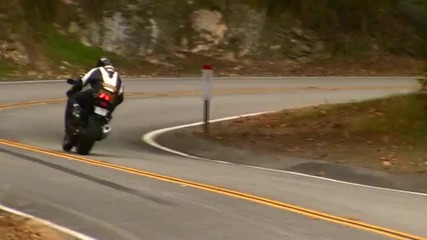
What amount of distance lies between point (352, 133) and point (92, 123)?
16.6 ft

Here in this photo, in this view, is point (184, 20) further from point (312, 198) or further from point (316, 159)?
point (312, 198)

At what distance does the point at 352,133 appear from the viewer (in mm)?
17219

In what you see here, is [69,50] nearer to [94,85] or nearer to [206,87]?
[206,87]

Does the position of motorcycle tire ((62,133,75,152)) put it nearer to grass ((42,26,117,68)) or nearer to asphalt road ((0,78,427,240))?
asphalt road ((0,78,427,240))

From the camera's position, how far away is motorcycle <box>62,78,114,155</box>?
15.1m

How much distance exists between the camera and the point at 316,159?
14656mm

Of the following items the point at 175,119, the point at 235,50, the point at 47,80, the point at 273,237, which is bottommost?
the point at 273,237

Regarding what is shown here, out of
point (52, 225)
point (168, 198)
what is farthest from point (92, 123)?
point (52, 225)

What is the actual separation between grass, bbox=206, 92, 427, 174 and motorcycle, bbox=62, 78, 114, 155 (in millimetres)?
2910

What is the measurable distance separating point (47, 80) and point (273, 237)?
24.2 metres

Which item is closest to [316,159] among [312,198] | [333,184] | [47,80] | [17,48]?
[333,184]

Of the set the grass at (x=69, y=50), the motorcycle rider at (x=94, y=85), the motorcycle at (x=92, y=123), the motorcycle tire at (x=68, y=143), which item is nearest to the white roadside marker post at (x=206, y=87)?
the motorcycle rider at (x=94, y=85)

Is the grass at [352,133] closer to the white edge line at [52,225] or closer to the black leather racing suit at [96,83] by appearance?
the black leather racing suit at [96,83]

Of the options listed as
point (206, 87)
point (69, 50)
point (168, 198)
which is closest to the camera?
point (168, 198)
